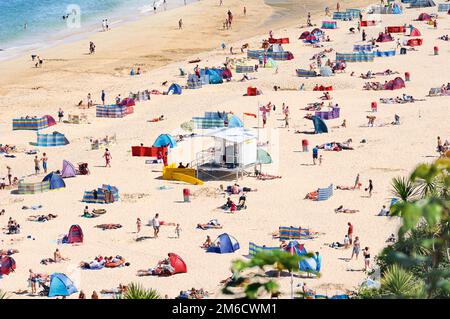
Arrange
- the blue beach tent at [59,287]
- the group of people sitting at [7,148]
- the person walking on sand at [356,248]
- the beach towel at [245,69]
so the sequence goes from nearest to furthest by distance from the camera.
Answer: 1. the blue beach tent at [59,287]
2. the person walking on sand at [356,248]
3. the group of people sitting at [7,148]
4. the beach towel at [245,69]

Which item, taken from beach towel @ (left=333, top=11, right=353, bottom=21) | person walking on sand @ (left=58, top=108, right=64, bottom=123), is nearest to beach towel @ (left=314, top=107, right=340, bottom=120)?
person walking on sand @ (left=58, top=108, right=64, bottom=123)

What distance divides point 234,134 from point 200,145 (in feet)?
13.1

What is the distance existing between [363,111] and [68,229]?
19807 mm

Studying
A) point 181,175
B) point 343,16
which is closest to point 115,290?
point 181,175

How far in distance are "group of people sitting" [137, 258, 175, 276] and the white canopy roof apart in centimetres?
1060

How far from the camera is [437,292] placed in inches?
482

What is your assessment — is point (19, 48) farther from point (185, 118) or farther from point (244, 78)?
point (185, 118)

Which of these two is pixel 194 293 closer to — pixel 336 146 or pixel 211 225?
pixel 211 225

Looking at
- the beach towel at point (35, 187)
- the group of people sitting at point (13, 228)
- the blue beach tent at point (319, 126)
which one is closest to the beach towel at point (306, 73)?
the blue beach tent at point (319, 126)

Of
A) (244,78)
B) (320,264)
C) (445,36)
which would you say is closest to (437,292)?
(320,264)

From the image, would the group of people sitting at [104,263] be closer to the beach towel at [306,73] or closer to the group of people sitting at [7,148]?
the group of people sitting at [7,148]

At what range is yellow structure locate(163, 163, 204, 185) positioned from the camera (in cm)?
3669

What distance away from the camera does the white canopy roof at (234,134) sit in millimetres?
36766

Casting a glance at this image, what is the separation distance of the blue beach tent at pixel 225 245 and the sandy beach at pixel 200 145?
0.33m
